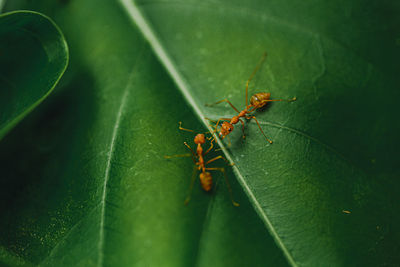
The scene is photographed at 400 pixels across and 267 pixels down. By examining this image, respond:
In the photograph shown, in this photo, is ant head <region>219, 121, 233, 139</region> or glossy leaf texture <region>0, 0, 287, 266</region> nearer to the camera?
glossy leaf texture <region>0, 0, 287, 266</region>

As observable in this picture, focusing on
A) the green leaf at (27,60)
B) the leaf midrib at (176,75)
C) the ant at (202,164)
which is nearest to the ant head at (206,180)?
the ant at (202,164)

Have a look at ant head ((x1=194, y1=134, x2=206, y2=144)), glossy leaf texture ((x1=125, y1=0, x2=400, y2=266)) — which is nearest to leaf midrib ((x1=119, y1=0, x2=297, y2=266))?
glossy leaf texture ((x1=125, y1=0, x2=400, y2=266))

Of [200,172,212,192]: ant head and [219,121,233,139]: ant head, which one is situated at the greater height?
[219,121,233,139]: ant head

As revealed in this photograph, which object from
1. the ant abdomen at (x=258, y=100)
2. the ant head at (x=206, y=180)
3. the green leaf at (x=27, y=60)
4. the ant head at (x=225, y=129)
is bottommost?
the ant head at (x=206, y=180)

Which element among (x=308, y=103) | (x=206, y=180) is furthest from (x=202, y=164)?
(x=308, y=103)

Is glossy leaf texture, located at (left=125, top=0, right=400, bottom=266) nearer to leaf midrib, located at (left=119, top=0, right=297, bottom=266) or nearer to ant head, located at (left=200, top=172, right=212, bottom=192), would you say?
leaf midrib, located at (left=119, top=0, right=297, bottom=266)

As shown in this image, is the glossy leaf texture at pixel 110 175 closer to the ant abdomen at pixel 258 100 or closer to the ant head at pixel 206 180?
the ant head at pixel 206 180

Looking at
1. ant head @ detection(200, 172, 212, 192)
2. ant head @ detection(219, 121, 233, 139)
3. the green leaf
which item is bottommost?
ant head @ detection(200, 172, 212, 192)
